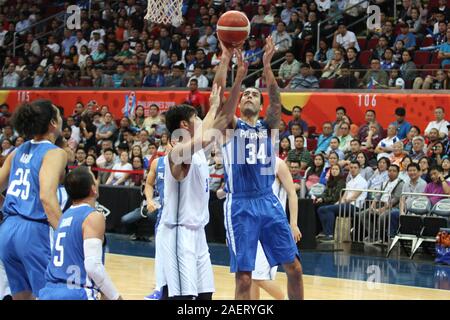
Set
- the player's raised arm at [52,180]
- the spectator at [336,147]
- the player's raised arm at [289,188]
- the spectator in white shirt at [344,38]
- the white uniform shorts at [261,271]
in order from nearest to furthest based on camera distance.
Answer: the player's raised arm at [52,180], the white uniform shorts at [261,271], the player's raised arm at [289,188], the spectator at [336,147], the spectator in white shirt at [344,38]

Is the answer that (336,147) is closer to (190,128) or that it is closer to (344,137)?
(344,137)

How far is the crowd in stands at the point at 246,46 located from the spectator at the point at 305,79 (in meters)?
0.02

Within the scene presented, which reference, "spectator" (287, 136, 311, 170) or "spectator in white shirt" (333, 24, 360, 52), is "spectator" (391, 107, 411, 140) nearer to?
"spectator" (287, 136, 311, 170)

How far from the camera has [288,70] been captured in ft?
62.7

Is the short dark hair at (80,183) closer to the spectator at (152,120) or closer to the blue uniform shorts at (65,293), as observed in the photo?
the blue uniform shorts at (65,293)

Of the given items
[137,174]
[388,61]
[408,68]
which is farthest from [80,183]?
[388,61]

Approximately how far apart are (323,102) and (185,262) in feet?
38.8

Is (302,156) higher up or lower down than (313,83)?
lower down

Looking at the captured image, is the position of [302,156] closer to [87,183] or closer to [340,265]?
[340,265]

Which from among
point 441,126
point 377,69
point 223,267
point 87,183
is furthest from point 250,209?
point 377,69

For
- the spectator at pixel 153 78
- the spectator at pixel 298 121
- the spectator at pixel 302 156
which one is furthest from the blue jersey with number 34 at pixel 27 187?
the spectator at pixel 153 78

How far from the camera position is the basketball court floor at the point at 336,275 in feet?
36.6
